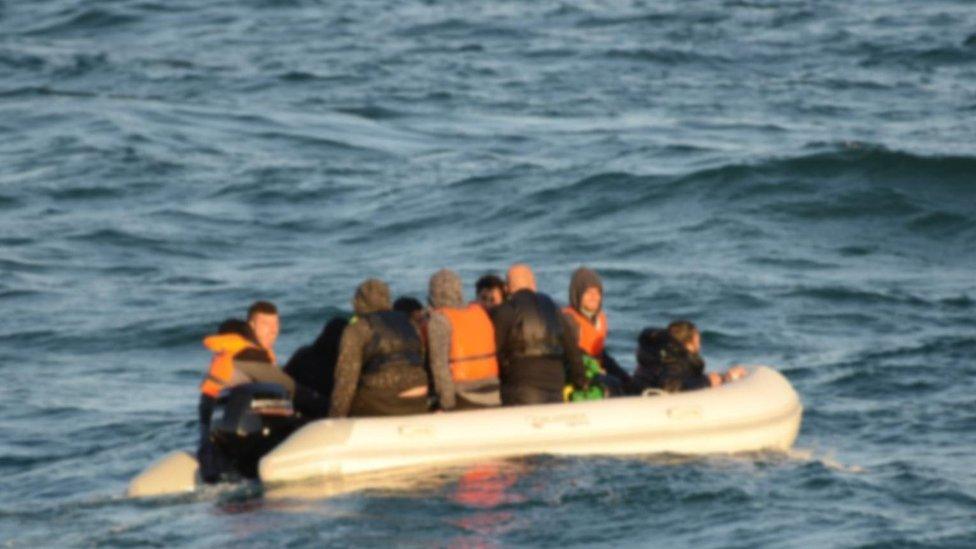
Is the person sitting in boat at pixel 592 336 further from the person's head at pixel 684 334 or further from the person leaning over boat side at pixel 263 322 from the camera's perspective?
the person leaning over boat side at pixel 263 322

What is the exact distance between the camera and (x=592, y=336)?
13680mm

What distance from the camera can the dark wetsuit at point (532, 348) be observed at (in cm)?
1270

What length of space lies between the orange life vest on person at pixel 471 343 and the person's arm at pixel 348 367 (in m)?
0.58

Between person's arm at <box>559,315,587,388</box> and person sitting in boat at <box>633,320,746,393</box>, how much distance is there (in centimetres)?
61

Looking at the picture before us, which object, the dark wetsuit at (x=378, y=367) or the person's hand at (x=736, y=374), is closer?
the dark wetsuit at (x=378, y=367)

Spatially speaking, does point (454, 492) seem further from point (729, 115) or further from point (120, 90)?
point (120, 90)

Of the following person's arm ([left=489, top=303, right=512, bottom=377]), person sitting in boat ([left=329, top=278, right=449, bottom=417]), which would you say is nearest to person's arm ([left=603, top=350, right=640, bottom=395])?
person's arm ([left=489, top=303, right=512, bottom=377])

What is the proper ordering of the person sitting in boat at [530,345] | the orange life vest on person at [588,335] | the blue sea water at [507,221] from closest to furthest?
1. the blue sea water at [507,221]
2. the person sitting in boat at [530,345]
3. the orange life vest on person at [588,335]

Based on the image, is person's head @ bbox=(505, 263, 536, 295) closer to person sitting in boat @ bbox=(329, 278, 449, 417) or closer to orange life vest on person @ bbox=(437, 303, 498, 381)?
orange life vest on person @ bbox=(437, 303, 498, 381)

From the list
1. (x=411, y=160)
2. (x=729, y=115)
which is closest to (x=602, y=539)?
(x=411, y=160)

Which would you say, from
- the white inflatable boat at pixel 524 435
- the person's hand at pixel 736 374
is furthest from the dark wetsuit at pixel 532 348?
the person's hand at pixel 736 374

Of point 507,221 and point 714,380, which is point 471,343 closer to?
point 714,380

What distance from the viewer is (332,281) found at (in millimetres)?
22141

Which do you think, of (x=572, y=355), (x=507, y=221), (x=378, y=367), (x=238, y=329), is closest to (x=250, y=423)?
(x=238, y=329)
